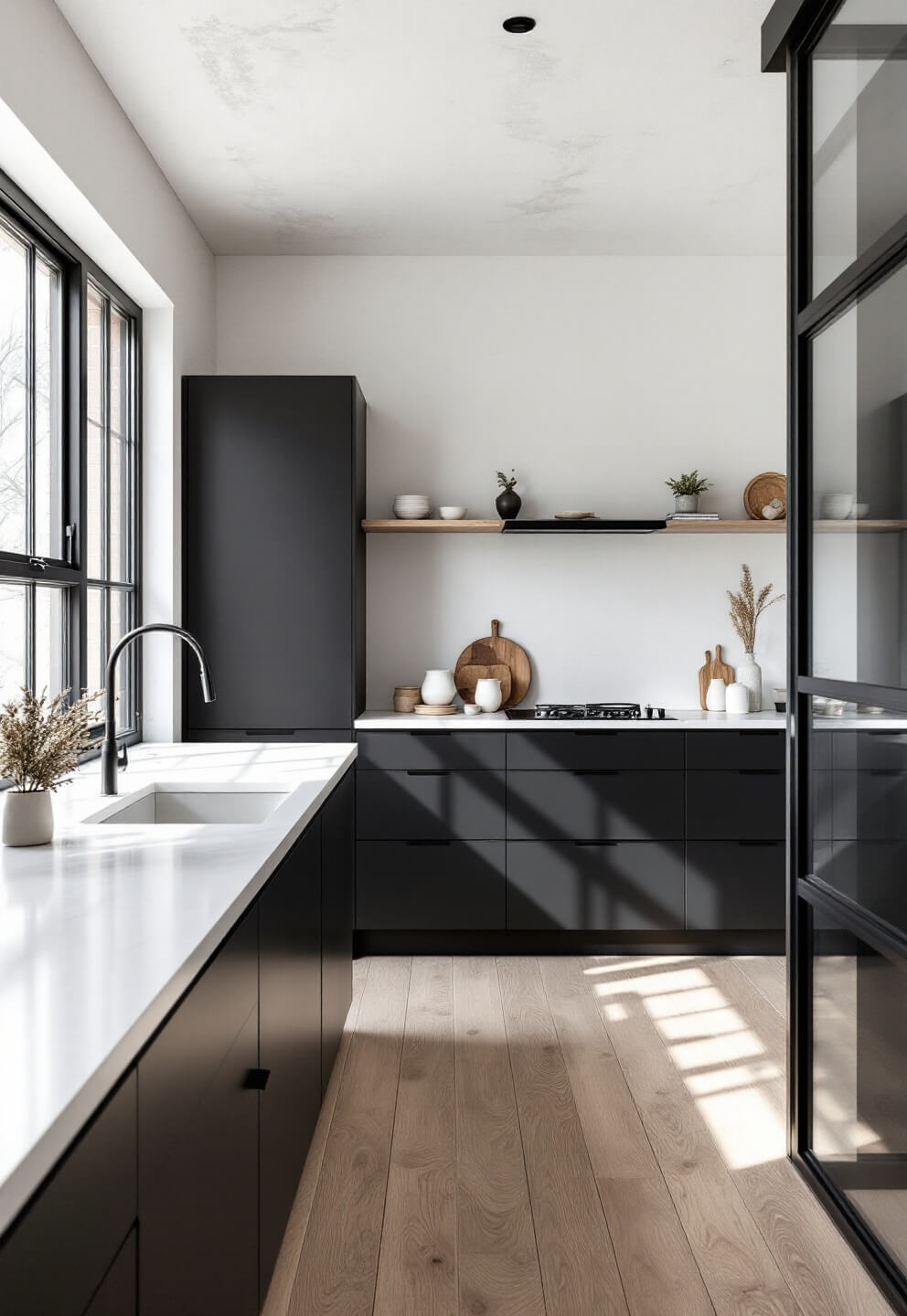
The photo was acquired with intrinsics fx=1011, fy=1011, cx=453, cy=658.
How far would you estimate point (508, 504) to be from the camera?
→ 4.12 meters

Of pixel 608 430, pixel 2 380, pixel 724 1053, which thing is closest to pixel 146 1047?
pixel 2 380

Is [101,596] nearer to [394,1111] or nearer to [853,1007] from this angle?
[394,1111]

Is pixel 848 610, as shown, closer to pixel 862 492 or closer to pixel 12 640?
pixel 862 492

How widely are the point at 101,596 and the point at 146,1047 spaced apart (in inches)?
99.6

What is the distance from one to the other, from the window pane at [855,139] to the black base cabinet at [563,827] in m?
1.99

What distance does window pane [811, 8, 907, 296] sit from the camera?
177 cm

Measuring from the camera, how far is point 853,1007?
2.02m

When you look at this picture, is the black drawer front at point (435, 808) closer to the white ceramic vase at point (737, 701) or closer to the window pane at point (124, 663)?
the window pane at point (124, 663)

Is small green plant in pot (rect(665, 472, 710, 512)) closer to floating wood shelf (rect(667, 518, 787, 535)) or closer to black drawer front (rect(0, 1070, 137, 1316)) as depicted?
floating wood shelf (rect(667, 518, 787, 535))

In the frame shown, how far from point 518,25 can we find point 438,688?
2.28m

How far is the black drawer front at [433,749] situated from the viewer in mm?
3754

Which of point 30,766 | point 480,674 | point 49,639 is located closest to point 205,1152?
point 30,766

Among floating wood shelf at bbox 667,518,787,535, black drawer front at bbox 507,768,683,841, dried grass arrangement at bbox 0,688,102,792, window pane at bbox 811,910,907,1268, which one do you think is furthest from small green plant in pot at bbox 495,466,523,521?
dried grass arrangement at bbox 0,688,102,792

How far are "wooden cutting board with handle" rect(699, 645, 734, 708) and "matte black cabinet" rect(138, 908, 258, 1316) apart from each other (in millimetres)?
3025
